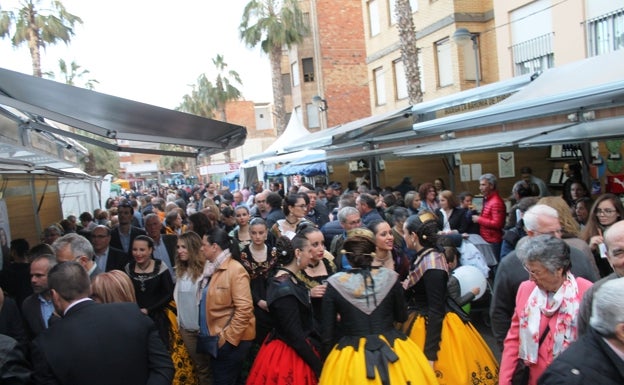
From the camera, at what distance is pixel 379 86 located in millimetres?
22562

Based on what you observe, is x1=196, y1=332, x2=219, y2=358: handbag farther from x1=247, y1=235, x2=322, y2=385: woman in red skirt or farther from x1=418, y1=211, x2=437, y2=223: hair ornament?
x1=418, y1=211, x2=437, y2=223: hair ornament

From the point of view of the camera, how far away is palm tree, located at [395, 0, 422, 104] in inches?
588

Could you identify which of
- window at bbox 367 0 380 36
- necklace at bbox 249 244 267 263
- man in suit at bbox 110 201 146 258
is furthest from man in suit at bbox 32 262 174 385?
window at bbox 367 0 380 36

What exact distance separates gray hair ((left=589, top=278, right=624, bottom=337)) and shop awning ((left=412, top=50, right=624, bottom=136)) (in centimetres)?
368

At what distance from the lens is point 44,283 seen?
4.05 meters

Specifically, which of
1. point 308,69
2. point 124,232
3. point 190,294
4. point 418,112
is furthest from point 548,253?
point 308,69

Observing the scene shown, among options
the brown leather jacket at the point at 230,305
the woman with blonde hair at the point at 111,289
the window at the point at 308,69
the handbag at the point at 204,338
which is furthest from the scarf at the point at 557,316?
the window at the point at 308,69

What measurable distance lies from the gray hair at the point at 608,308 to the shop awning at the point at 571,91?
3685 millimetres

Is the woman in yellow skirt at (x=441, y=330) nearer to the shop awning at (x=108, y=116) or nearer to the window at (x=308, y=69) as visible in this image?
the shop awning at (x=108, y=116)

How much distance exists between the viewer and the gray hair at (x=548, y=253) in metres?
2.73

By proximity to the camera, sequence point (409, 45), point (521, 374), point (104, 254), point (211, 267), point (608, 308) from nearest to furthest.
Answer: point (608, 308) → point (521, 374) → point (211, 267) → point (104, 254) → point (409, 45)

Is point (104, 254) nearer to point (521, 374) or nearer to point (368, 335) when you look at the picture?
point (368, 335)

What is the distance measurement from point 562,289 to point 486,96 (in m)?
6.79

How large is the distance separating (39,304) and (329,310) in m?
2.35
